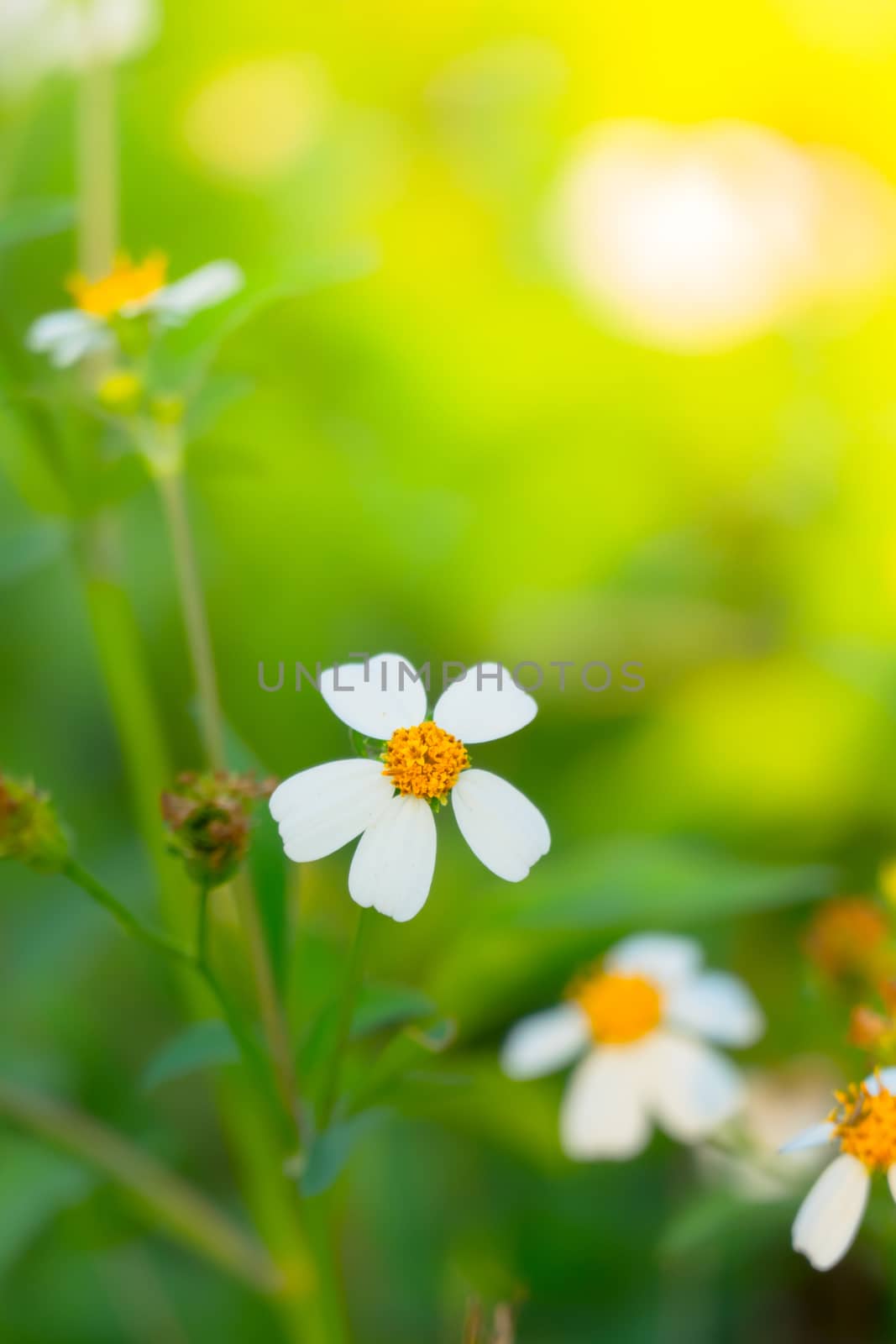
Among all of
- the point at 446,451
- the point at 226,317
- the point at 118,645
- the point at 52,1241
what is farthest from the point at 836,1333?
the point at 446,451

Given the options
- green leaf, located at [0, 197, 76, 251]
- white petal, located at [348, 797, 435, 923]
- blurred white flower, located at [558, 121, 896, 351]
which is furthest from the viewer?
blurred white flower, located at [558, 121, 896, 351]

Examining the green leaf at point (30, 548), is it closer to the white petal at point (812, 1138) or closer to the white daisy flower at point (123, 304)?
the white daisy flower at point (123, 304)

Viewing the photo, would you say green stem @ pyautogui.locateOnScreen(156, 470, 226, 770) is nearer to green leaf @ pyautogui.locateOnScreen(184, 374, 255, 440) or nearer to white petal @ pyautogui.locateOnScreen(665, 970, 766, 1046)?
green leaf @ pyautogui.locateOnScreen(184, 374, 255, 440)

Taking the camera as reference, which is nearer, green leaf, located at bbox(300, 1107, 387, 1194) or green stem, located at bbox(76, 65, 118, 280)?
green leaf, located at bbox(300, 1107, 387, 1194)

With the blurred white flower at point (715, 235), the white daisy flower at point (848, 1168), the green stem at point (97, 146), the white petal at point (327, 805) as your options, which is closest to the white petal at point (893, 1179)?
the white daisy flower at point (848, 1168)

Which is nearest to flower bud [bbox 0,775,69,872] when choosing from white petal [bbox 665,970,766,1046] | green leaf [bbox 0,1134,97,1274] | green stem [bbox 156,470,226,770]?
green stem [bbox 156,470,226,770]

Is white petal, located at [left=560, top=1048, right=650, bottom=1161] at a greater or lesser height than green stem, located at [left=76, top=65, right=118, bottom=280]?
lesser
